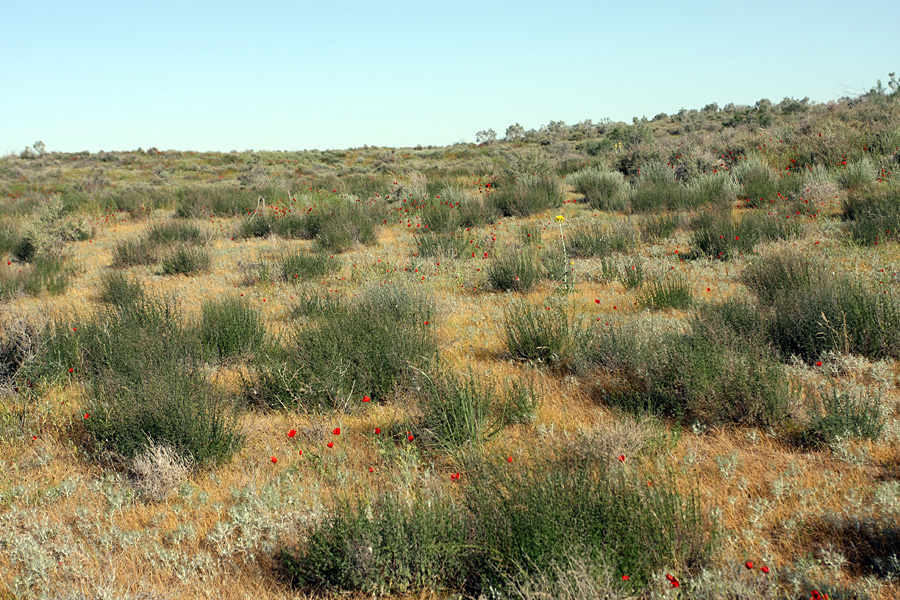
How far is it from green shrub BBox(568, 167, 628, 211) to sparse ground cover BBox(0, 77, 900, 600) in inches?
163

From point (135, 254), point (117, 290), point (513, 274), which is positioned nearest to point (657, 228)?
point (513, 274)

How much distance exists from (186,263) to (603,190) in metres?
9.42

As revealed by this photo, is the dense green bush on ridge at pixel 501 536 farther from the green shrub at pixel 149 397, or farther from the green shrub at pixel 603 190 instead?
the green shrub at pixel 603 190

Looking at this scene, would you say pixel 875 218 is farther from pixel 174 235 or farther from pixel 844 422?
pixel 174 235

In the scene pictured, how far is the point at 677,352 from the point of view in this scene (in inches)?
163

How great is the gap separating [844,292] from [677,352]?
1947 mm

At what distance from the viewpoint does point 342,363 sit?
15.6 ft

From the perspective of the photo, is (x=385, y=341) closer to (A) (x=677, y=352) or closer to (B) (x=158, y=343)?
(B) (x=158, y=343)

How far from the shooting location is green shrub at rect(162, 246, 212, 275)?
10281 mm

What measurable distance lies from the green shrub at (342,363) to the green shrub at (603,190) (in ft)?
30.3

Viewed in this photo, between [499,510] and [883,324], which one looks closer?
[499,510]

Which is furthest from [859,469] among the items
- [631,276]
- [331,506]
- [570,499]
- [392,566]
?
[631,276]

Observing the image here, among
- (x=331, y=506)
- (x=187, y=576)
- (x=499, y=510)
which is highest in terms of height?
(x=499, y=510)

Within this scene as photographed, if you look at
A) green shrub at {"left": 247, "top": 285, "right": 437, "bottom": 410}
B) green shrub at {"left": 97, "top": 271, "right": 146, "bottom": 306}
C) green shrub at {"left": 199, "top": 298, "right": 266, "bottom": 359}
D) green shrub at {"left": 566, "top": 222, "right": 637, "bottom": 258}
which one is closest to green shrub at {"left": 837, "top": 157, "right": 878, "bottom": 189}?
green shrub at {"left": 566, "top": 222, "right": 637, "bottom": 258}
